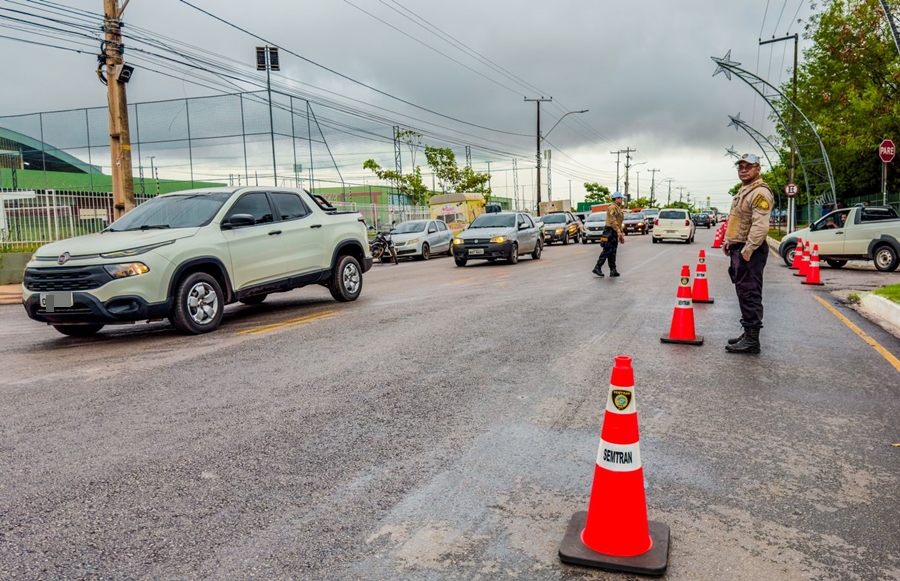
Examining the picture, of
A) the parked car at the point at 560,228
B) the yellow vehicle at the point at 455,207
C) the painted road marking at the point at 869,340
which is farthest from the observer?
the yellow vehicle at the point at 455,207

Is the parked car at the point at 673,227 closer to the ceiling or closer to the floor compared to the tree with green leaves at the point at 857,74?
closer to the floor

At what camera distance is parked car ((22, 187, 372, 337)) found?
799 centimetres

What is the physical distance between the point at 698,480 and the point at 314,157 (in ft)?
96.8

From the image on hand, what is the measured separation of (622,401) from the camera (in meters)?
3.07

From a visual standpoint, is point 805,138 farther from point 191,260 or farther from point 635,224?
point 191,260

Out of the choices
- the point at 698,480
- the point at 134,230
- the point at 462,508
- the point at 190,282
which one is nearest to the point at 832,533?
the point at 698,480

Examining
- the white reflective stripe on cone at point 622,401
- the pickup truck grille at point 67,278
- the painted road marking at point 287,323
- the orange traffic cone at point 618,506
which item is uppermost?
the pickup truck grille at point 67,278

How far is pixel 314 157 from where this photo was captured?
31562 mm

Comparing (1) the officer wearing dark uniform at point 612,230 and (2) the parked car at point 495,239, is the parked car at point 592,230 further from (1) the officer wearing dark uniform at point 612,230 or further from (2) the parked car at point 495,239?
(1) the officer wearing dark uniform at point 612,230

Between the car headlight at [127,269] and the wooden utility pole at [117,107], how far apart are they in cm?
886

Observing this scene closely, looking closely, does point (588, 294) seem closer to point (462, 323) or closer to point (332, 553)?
point (462, 323)

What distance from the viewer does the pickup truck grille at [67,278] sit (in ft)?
26.0

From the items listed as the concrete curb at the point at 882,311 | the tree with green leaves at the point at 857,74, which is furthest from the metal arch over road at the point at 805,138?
the concrete curb at the point at 882,311

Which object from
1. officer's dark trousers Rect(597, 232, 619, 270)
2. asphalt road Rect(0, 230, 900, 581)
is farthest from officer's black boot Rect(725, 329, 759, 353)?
officer's dark trousers Rect(597, 232, 619, 270)
